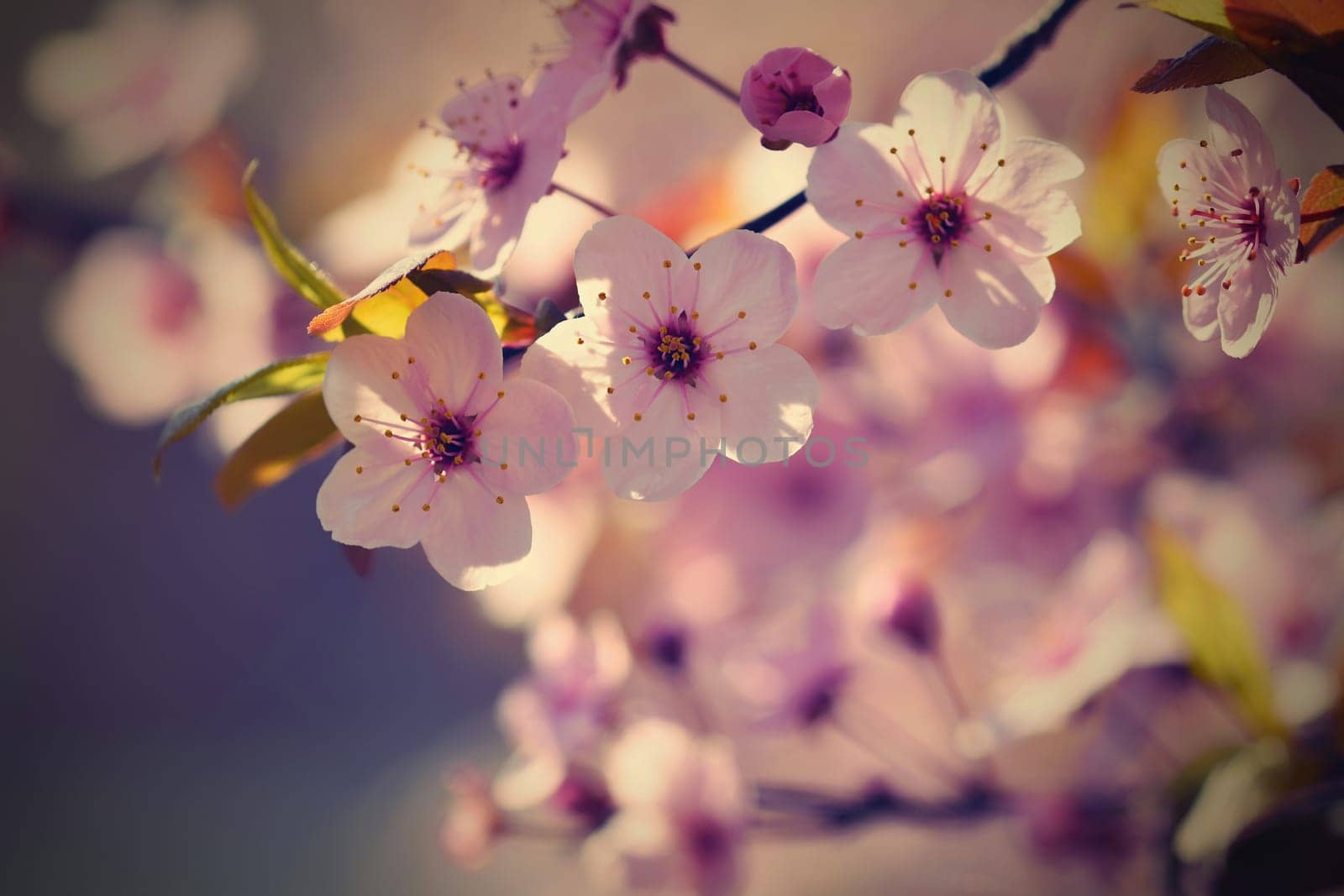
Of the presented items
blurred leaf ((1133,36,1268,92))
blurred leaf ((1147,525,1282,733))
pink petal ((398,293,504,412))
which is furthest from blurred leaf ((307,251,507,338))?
blurred leaf ((1147,525,1282,733))

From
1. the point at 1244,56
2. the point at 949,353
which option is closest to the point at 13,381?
the point at 949,353

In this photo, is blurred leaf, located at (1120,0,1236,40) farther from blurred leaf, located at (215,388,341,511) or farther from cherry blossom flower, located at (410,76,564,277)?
blurred leaf, located at (215,388,341,511)

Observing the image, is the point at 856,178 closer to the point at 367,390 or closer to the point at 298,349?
the point at 367,390

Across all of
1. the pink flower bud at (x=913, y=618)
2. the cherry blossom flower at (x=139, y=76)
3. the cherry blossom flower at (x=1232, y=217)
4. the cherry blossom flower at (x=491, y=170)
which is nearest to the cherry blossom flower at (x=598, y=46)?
the cherry blossom flower at (x=491, y=170)

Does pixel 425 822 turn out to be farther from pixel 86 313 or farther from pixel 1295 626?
pixel 1295 626

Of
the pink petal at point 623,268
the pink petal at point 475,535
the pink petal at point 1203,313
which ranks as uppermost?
the pink petal at point 623,268

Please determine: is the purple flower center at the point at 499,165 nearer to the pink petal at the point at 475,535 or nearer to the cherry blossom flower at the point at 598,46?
the cherry blossom flower at the point at 598,46
